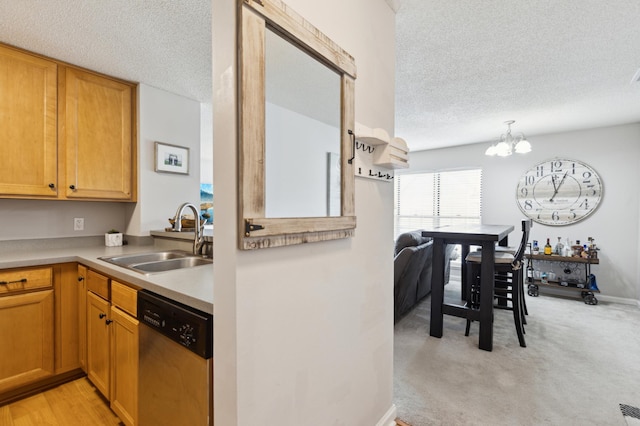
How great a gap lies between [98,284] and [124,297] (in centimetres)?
46

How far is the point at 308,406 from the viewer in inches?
42.8

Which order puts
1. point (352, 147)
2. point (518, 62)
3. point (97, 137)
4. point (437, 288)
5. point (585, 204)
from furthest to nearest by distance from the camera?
point (585, 204) → point (437, 288) → point (97, 137) → point (518, 62) → point (352, 147)

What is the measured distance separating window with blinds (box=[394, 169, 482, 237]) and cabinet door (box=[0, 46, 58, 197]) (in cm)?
527

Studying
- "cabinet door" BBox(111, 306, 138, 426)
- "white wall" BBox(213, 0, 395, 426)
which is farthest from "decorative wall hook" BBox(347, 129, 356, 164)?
"cabinet door" BBox(111, 306, 138, 426)

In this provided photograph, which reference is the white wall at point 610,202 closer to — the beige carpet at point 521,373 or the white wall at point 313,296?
the beige carpet at point 521,373

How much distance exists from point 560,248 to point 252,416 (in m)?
4.71

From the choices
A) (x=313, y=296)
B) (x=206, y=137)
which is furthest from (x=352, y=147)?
(x=206, y=137)

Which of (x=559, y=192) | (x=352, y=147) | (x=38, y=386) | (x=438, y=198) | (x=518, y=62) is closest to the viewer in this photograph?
(x=352, y=147)

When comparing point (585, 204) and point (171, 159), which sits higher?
point (171, 159)

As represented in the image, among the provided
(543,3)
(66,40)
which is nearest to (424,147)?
(543,3)

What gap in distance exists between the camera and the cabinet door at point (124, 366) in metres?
1.43

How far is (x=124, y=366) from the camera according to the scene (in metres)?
1.53

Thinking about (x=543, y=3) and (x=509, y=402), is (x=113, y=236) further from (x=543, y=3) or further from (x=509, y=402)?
(x=543, y=3)

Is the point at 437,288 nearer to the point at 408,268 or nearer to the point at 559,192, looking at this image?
the point at 408,268
